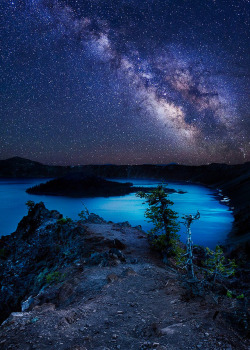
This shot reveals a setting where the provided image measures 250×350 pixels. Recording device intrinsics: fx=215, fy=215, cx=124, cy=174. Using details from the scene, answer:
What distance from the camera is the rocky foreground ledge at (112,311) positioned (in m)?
4.79

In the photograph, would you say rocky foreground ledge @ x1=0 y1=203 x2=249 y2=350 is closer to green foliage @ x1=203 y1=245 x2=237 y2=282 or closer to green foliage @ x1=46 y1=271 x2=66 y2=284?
green foliage @ x1=46 y1=271 x2=66 y2=284

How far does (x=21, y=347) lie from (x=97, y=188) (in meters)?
118

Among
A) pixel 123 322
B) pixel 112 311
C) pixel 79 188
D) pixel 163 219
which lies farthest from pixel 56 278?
pixel 79 188

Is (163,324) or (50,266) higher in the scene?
(163,324)

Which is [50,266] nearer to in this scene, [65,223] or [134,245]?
[65,223]

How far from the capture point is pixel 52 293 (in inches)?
350

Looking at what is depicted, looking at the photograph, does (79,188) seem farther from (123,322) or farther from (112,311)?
(123,322)

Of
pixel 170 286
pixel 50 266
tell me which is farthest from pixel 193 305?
pixel 50 266

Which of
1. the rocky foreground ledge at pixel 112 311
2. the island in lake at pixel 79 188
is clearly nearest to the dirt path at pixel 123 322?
the rocky foreground ledge at pixel 112 311

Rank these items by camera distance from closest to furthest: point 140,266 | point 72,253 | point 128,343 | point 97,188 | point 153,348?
point 153,348, point 128,343, point 140,266, point 72,253, point 97,188

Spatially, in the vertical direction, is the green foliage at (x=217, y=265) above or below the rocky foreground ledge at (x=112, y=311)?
above

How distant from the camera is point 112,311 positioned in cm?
652

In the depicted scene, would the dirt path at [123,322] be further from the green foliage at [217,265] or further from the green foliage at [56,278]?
the green foliage at [56,278]

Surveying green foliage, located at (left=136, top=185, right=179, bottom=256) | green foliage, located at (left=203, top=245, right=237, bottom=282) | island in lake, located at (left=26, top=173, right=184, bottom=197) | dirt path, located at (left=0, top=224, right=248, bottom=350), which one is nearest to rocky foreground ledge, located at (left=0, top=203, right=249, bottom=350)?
dirt path, located at (left=0, top=224, right=248, bottom=350)
